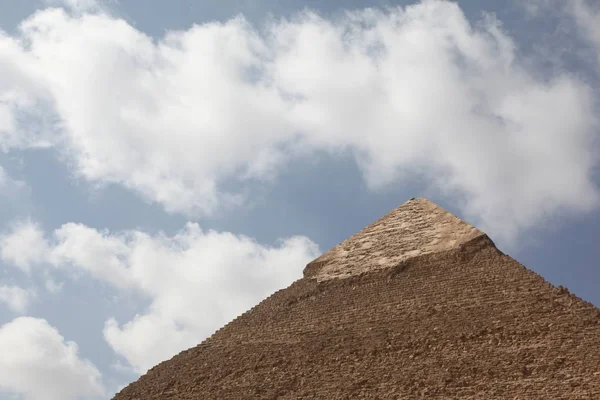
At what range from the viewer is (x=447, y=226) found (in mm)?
16672

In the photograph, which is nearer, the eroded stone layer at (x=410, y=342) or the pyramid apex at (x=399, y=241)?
the eroded stone layer at (x=410, y=342)

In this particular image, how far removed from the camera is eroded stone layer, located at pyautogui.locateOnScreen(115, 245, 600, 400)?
11945 millimetres

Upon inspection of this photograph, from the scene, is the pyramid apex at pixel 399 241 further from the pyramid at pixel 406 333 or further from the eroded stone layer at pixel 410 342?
the eroded stone layer at pixel 410 342

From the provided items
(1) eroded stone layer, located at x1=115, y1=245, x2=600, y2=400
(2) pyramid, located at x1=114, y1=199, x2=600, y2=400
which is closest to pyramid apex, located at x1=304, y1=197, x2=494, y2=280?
(2) pyramid, located at x1=114, y1=199, x2=600, y2=400

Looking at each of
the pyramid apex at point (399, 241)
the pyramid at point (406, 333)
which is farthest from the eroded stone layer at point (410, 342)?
the pyramid apex at point (399, 241)

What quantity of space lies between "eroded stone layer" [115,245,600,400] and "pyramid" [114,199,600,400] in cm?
2

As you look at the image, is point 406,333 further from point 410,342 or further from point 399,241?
point 399,241

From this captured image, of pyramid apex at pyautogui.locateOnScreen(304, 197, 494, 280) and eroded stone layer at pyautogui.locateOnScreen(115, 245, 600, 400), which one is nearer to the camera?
eroded stone layer at pyautogui.locateOnScreen(115, 245, 600, 400)

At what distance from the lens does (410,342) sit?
13383 millimetres

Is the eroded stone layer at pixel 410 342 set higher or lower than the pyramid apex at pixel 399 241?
lower

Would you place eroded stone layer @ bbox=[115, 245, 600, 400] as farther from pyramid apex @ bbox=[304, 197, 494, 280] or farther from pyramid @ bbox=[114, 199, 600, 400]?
pyramid apex @ bbox=[304, 197, 494, 280]

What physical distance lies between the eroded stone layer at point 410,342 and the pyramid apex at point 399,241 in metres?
0.33

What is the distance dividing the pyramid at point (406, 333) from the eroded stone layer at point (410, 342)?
0.9 inches

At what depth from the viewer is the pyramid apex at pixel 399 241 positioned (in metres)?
15.9
